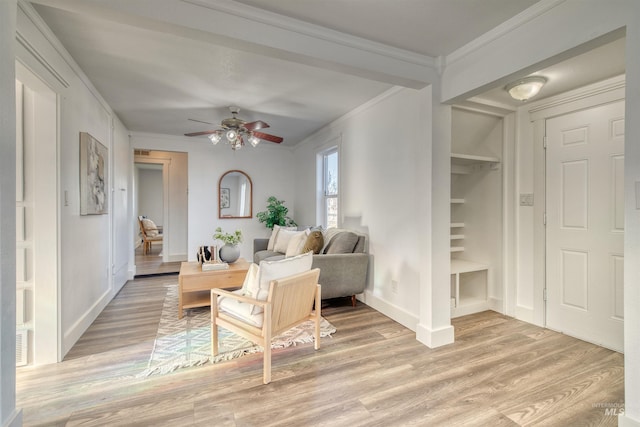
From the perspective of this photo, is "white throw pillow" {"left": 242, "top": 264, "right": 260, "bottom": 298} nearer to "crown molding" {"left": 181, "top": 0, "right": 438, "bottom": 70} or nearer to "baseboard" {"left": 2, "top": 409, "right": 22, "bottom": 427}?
"baseboard" {"left": 2, "top": 409, "right": 22, "bottom": 427}

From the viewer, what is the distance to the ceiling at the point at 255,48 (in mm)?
1764

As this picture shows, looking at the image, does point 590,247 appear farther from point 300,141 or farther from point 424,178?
point 300,141

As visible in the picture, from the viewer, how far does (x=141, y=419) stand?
1.64 meters

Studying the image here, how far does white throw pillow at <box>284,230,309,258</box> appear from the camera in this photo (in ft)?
12.3

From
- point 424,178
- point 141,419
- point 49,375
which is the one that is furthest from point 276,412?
point 424,178

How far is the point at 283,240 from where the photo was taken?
439cm

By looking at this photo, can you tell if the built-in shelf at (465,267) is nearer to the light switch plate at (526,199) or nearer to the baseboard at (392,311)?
the baseboard at (392,311)

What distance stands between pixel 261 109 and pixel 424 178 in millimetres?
2272

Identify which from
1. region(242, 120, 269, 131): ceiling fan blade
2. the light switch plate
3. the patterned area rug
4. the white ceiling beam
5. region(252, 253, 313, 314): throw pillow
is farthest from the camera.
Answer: region(242, 120, 269, 131): ceiling fan blade

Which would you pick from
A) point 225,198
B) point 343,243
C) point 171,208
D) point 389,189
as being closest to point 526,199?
point 389,189

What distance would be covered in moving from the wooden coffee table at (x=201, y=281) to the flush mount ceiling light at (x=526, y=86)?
3151mm

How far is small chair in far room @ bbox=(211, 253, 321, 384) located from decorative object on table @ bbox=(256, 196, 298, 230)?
332 centimetres

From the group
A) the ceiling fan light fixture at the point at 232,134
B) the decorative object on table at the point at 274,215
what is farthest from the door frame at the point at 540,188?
the decorative object on table at the point at 274,215

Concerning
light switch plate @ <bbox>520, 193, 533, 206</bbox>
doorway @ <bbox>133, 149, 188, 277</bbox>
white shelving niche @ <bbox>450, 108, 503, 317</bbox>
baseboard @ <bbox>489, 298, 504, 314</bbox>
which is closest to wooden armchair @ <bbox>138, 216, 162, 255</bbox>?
doorway @ <bbox>133, 149, 188, 277</bbox>
